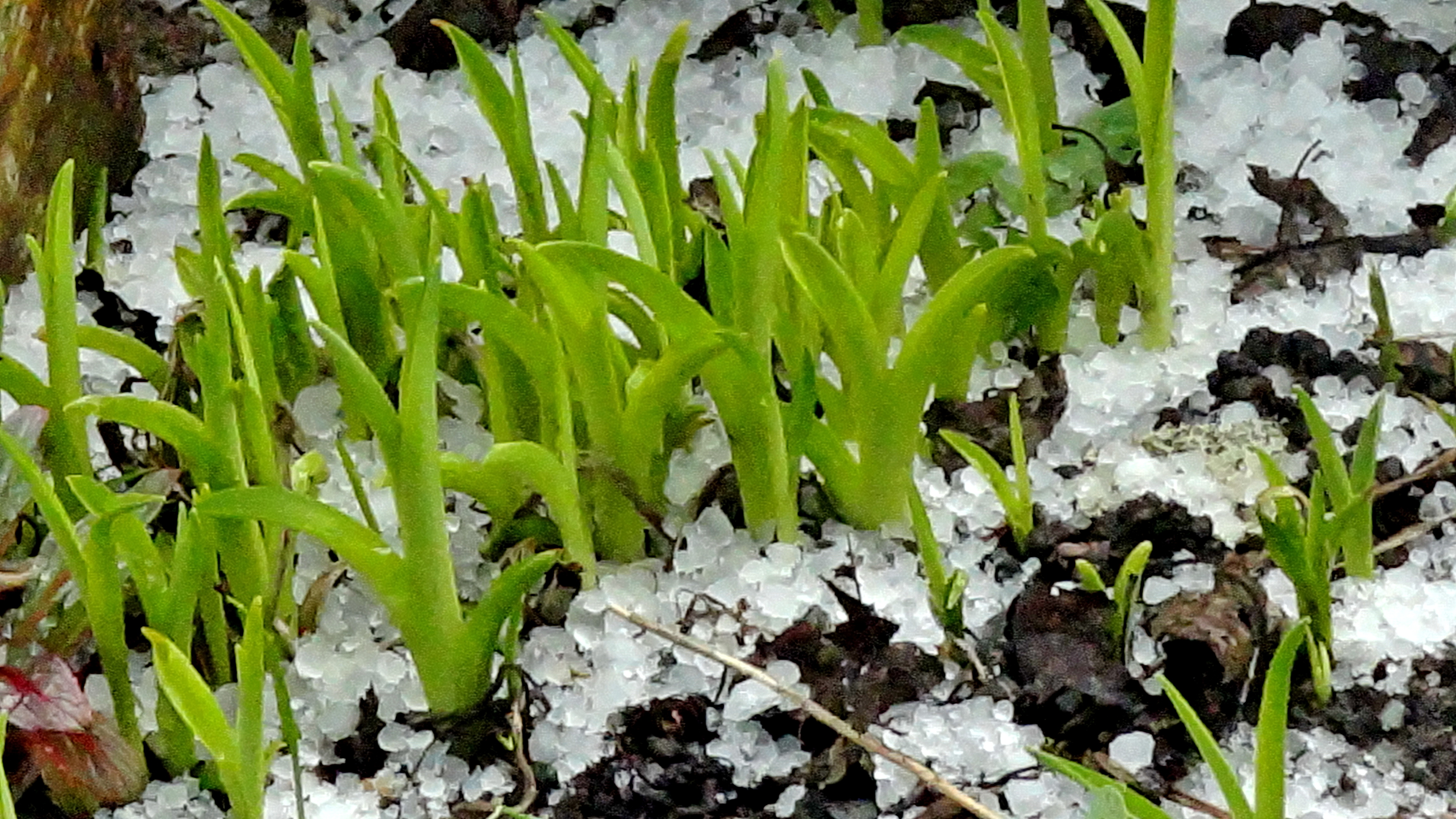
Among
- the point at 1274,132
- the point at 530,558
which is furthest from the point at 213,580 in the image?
the point at 1274,132

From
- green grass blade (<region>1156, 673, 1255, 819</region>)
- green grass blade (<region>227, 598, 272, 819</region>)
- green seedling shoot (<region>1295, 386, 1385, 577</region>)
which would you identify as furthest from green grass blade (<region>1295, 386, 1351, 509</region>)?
green grass blade (<region>227, 598, 272, 819</region>)

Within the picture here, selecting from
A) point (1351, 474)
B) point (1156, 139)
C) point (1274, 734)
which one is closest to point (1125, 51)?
point (1156, 139)

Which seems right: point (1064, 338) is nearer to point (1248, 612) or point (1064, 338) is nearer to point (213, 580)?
point (1248, 612)

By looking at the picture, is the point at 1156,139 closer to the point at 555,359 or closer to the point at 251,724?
the point at 555,359

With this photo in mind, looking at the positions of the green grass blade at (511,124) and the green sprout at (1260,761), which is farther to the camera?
the green grass blade at (511,124)

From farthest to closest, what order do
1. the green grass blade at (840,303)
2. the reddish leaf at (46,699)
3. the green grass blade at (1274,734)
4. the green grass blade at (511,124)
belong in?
the green grass blade at (511,124) < the green grass blade at (840,303) < the reddish leaf at (46,699) < the green grass blade at (1274,734)

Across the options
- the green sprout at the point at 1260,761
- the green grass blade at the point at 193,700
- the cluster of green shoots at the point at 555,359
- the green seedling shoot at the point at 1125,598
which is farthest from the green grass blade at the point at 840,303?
the green grass blade at the point at 193,700

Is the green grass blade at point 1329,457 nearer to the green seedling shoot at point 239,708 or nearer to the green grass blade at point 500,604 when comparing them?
the green grass blade at point 500,604

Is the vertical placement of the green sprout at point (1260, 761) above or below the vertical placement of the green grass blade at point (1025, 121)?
below
